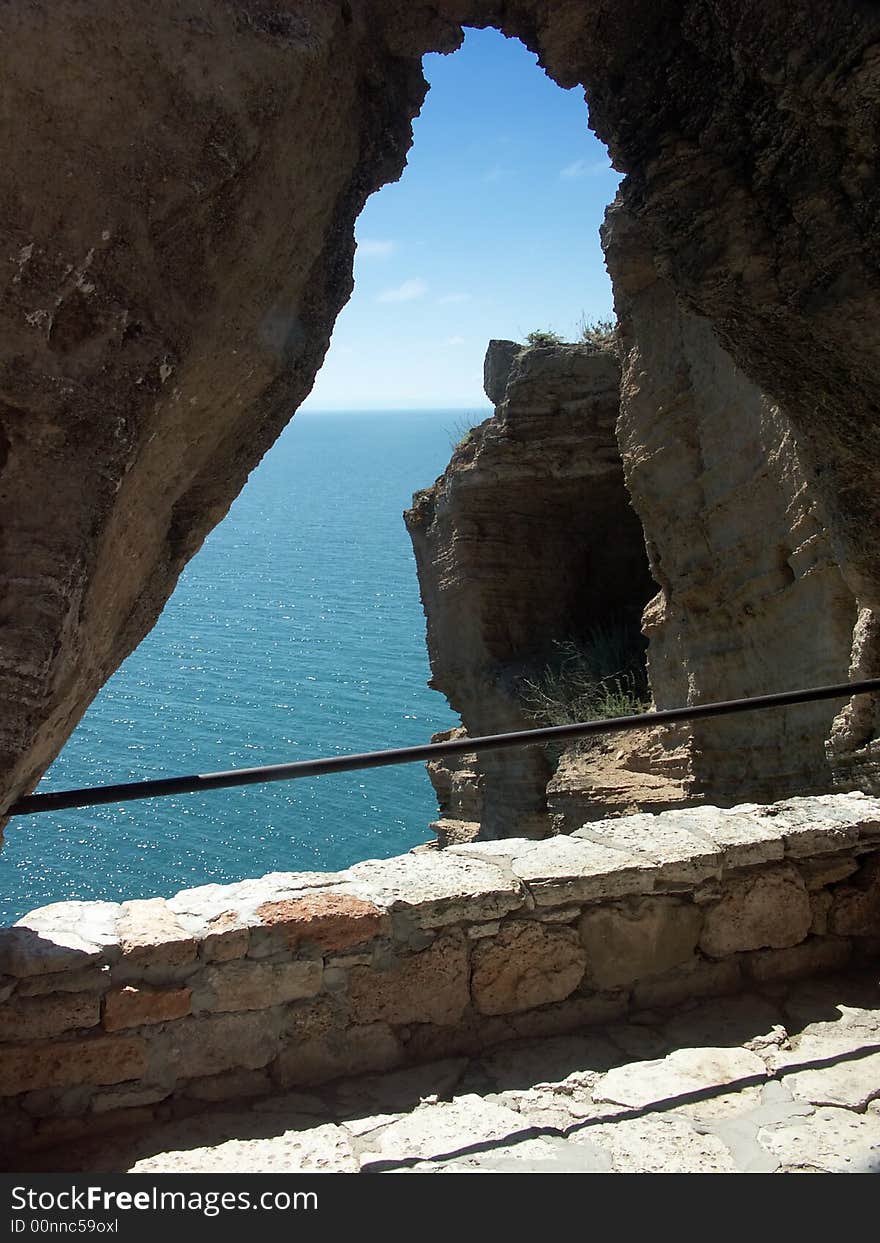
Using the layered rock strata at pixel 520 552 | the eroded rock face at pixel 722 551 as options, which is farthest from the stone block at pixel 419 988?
the layered rock strata at pixel 520 552

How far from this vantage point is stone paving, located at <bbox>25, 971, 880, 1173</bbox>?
2373 millimetres

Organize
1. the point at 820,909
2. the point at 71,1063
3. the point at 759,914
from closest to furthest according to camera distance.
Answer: the point at 71,1063
the point at 759,914
the point at 820,909

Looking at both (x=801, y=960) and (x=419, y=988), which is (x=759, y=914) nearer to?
(x=801, y=960)

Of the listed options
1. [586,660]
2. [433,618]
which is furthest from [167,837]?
[586,660]

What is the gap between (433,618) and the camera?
41.8 feet

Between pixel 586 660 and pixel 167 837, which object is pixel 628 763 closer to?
pixel 586 660

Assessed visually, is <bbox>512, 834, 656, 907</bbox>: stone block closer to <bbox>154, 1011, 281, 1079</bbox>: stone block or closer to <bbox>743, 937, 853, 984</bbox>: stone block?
<bbox>743, 937, 853, 984</bbox>: stone block

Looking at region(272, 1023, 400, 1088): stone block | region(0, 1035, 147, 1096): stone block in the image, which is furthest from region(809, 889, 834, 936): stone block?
region(0, 1035, 147, 1096): stone block

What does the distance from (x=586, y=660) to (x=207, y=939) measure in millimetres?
8525

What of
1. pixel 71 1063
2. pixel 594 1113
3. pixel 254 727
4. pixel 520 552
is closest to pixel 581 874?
pixel 594 1113

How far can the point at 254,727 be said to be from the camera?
64.7ft

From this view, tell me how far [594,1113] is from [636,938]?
0.62 meters

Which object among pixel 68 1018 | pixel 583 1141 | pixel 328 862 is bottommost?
pixel 328 862

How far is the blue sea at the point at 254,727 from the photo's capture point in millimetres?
14172
